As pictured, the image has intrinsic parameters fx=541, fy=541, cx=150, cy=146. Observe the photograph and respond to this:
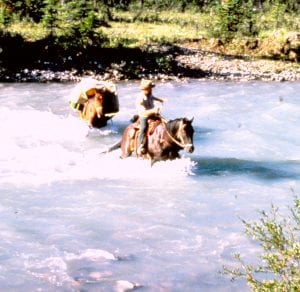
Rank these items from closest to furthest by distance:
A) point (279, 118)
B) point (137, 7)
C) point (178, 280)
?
point (178, 280) → point (279, 118) → point (137, 7)

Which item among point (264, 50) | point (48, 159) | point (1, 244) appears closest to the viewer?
point (1, 244)

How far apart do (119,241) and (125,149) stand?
3931 millimetres

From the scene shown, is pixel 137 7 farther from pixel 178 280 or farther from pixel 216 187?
pixel 178 280

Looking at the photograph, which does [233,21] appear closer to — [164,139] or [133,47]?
[133,47]

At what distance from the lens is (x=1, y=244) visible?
27.6ft

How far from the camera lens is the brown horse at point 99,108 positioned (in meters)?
15.4

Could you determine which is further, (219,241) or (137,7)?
(137,7)

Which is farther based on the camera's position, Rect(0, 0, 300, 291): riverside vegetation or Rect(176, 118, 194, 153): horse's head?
Rect(0, 0, 300, 291): riverside vegetation

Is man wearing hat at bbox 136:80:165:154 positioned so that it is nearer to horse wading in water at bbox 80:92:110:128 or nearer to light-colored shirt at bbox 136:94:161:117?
light-colored shirt at bbox 136:94:161:117

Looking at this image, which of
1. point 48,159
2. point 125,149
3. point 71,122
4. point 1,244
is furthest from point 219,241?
point 71,122

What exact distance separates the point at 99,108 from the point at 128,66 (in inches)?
420

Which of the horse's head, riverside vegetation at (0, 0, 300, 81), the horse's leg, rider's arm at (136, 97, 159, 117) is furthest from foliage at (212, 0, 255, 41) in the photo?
the horse's head

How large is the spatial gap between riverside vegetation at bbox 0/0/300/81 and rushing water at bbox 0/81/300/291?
6.62 meters

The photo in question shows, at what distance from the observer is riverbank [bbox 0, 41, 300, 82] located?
24703mm
